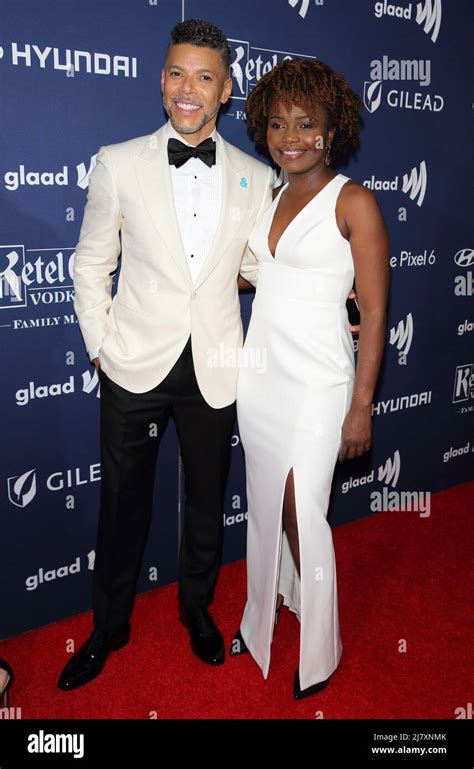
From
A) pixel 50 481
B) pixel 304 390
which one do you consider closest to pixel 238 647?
pixel 50 481

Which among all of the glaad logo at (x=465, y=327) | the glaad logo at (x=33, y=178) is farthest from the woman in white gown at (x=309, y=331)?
the glaad logo at (x=465, y=327)

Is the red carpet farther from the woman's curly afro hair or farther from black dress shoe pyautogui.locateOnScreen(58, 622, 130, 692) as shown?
the woman's curly afro hair

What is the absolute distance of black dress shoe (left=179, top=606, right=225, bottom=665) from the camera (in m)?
2.61

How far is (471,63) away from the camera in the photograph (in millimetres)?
3543

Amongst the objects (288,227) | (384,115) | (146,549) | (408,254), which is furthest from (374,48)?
(146,549)

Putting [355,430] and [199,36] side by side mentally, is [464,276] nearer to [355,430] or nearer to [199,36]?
[355,430]

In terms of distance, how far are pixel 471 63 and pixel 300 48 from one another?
1.12 meters

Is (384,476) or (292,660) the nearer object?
(292,660)

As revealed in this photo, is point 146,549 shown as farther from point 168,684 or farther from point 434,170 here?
point 434,170

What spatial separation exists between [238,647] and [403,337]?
1798 millimetres

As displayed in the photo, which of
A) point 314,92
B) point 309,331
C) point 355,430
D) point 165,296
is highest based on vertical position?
point 314,92

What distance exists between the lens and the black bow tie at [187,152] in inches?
88.7

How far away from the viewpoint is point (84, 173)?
2.50m

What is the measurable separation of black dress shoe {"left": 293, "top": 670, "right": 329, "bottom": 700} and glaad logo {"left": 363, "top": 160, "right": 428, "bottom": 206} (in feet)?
7.08
